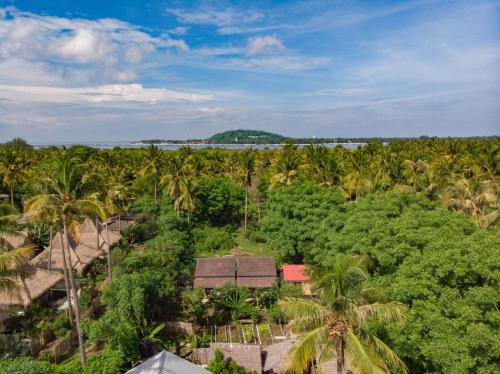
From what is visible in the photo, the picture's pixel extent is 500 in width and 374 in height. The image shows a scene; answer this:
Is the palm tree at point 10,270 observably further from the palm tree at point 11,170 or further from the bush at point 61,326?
the palm tree at point 11,170

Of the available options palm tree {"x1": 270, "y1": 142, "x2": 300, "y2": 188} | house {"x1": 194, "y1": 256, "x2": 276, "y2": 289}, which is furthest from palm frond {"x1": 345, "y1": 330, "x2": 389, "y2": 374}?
palm tree {"x1": 270, "y1": 142, "x2": 300, "y2": 188}

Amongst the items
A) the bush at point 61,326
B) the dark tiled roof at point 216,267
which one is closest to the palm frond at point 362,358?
the dark tiled roof at point 216,267

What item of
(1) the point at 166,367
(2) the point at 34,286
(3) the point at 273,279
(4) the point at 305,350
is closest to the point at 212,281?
(3) the point at 273,279

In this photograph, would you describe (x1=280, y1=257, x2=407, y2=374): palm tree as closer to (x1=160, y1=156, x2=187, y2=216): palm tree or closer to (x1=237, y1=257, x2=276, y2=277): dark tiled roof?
(x1=237, y1=257, x2=276, y2=277): dark tiled roof

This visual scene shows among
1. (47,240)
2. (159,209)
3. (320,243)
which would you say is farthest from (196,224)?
(320,243)

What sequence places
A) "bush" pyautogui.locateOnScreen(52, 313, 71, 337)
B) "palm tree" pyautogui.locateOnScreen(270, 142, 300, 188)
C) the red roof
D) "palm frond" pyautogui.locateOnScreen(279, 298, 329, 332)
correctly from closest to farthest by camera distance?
"palm frond" pyautogui.locateOnScreen(279, 298, 329, 332)
"bush" pyautogui.locateOnScreen(52, 313, 71, 337)
the red roof
"palm tree" pyautogui.locateOnScreen(270, 142, 300, 188)

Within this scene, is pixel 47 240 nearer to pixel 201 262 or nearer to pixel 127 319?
pixel 201 262
